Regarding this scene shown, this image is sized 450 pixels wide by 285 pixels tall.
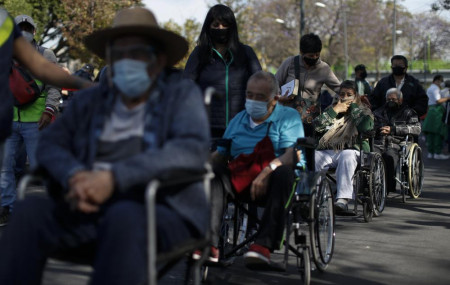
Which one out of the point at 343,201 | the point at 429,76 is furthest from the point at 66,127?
the point at 429,76

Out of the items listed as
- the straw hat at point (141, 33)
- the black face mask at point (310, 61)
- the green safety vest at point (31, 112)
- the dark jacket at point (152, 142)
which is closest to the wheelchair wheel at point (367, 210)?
the black face mask at point (310, 61)

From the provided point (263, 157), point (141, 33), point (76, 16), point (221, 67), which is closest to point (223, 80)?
point (221, 67)

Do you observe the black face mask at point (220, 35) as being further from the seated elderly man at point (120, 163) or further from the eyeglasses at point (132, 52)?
the eyeglasses at point (132, 52)

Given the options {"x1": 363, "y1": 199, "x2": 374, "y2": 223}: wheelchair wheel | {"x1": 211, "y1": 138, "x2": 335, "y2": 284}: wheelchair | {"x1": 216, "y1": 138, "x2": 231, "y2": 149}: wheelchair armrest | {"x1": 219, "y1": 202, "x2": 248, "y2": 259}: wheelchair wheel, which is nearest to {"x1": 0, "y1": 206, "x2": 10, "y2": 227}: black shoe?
{"x1": 211, "y1": 138, "x2": 335, "y2": 284}: wheelchair

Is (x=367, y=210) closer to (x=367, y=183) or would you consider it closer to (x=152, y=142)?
(x=367, y=183)

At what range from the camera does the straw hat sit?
3.86m

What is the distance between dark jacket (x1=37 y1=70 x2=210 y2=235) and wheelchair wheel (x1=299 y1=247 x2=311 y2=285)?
1.84 meters

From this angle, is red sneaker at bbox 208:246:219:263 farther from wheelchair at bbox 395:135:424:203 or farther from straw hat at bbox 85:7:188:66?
wheelchair at bbox 395:135:424:203

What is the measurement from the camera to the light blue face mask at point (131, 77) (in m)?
3.79

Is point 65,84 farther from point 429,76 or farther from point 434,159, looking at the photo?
point 429,76

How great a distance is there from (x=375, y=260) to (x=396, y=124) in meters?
4.17

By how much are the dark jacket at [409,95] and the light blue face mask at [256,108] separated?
5.42 m

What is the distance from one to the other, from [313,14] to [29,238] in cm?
6267

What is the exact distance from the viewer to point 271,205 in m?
5.39
